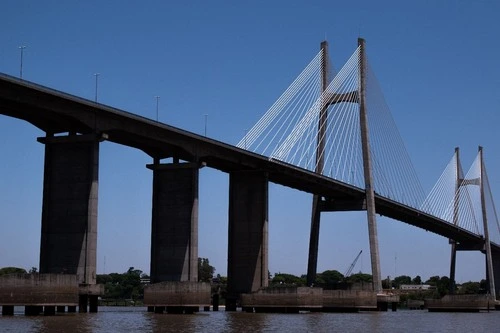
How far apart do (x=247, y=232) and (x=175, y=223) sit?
1213cm

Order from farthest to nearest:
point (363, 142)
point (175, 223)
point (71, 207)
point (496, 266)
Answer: point (496, 266), point (363, 142), point (175, 223), point (71, 207)

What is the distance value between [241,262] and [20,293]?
34702 millimetres

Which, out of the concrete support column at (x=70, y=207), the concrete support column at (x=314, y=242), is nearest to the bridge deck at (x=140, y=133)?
the concrete support column at (x=70, y=207)

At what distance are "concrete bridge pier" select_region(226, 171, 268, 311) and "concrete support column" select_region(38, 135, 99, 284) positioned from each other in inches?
968

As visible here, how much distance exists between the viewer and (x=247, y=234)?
85.3 metres

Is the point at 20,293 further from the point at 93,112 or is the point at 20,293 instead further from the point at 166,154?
the point at 166,154

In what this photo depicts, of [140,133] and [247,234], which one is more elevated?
[140,133]

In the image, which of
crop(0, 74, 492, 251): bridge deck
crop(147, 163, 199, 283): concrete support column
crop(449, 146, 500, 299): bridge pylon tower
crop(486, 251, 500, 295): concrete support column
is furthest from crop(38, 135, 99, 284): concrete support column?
crop(486, 251, 500, 295): concrete support column

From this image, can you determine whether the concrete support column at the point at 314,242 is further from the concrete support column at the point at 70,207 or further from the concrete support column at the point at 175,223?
the concrete support column at the point at 70,207

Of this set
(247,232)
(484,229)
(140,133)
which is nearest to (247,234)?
(247,232)

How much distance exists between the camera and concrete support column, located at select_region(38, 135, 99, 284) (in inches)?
2436

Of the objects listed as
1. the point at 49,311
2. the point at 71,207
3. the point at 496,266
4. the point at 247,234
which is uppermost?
the point at 71,207

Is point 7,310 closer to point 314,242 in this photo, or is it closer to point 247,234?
point 247,234

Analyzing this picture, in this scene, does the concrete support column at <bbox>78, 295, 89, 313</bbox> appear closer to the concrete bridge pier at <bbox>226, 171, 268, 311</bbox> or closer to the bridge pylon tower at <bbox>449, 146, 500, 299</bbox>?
the concrete bridge pier at <bbox>226, 171, 268, 311</bbox>
